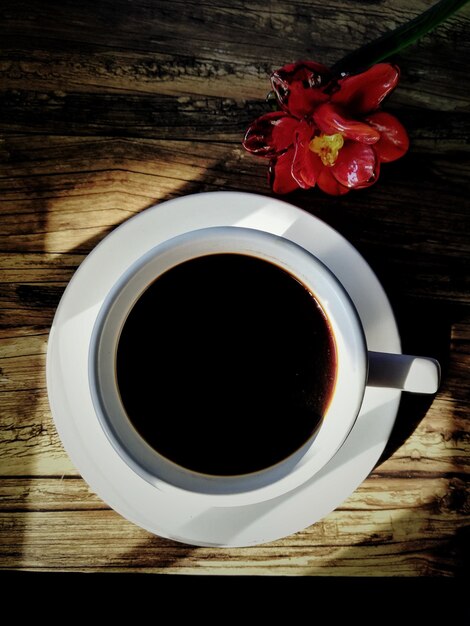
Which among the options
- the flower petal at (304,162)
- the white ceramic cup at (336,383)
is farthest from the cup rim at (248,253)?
the flower petal at (304,162)

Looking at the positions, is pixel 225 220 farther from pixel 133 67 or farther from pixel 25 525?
pixel 25 525

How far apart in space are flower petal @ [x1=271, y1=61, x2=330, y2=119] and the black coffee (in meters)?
0.20

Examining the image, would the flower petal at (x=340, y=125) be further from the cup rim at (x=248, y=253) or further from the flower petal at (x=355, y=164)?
the cup rim at (x=248, y=253)

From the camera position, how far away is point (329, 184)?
2.25 feet

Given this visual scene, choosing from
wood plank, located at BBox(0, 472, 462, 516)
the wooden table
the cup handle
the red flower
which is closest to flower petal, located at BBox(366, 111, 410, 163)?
the red flower

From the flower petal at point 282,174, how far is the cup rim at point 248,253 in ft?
0.37

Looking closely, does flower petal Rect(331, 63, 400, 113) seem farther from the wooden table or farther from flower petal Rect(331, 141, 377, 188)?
the wooden table

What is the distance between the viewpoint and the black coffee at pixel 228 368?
67cm

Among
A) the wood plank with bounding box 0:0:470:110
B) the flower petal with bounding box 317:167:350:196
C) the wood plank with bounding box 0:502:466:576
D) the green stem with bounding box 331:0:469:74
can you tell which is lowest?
the wood plank with bounding box 0:502:466:576

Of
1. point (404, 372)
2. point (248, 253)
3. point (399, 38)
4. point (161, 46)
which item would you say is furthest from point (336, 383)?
point (161, 46)

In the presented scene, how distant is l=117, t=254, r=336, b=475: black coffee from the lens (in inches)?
26.3

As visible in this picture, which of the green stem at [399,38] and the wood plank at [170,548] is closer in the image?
the green stem at [399,38]

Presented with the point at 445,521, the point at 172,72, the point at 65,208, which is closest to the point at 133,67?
the point at 172,72

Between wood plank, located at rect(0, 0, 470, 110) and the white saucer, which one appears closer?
the white saucer
